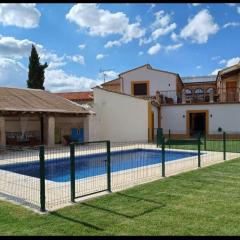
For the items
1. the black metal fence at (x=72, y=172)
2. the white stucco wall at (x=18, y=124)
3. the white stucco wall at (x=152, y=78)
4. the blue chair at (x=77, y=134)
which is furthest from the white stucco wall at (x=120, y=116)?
the black metal fence at (x=72, y=172)

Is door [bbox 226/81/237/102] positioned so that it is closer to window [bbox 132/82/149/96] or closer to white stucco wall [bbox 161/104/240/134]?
white stucco wall [bbox 161/104/240/134]

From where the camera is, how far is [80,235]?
218 inches

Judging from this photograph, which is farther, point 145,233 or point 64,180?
point 64,180

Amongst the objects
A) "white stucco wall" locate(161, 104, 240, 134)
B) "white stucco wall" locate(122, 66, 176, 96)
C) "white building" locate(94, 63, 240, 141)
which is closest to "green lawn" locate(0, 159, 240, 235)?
"white building" locate(94, 63, 240, 141)

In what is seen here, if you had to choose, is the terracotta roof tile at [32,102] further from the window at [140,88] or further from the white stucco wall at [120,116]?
the window at [140,88]

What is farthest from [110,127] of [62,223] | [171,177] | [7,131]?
[62,223]

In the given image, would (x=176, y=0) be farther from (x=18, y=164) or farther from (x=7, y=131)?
(x=7, y=131)

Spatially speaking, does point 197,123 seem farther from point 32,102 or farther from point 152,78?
point 32,102

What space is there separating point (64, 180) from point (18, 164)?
1.55 meters

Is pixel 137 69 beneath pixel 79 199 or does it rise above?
above

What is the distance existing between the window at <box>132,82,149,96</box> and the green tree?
11.3 m

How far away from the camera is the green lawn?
5.75 metres

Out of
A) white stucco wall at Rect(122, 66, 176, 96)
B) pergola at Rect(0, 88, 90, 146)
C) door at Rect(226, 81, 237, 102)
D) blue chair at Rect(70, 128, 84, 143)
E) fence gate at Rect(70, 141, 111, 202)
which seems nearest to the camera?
fence gate at Rect(70, 141, 111, 202)

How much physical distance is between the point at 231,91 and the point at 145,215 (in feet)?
97.2
